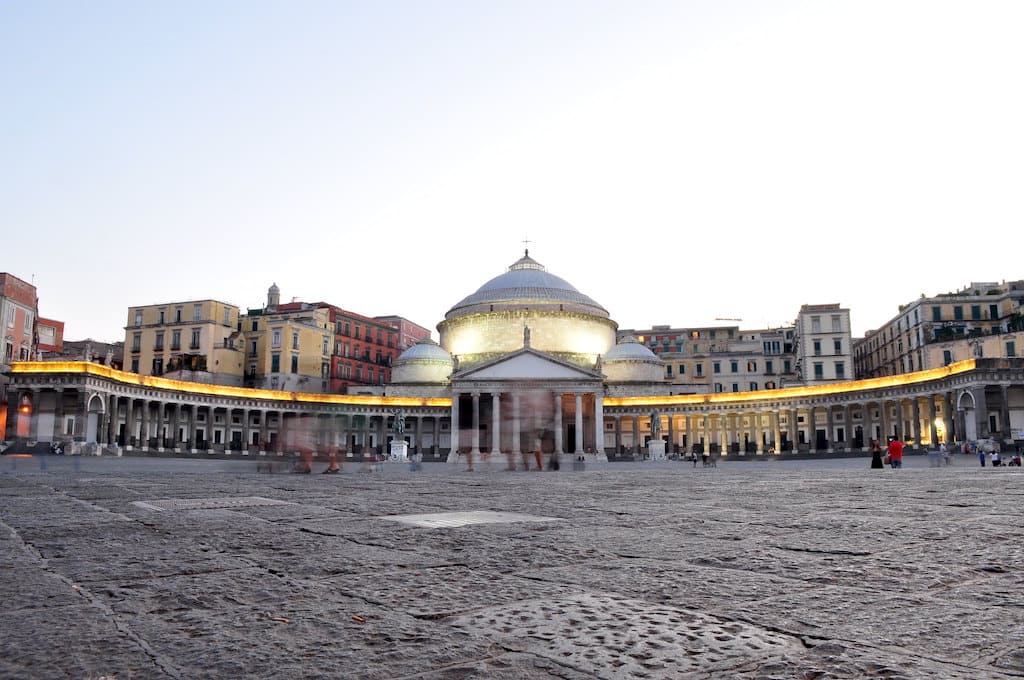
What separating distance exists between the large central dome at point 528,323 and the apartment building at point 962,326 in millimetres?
32582

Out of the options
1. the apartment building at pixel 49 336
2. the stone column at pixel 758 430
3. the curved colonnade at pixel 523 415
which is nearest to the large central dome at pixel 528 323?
the curved colonnade at pixel 523 415

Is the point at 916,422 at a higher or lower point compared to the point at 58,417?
lower

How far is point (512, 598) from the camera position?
11.8 feet

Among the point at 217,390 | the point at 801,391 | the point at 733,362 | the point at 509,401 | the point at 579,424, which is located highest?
the point at 733,362

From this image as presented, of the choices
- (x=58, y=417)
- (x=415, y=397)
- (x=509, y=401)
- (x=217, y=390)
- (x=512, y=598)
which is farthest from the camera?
(x=415, y=397)

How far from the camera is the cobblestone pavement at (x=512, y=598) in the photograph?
2.61 metres

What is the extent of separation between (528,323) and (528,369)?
16.8m

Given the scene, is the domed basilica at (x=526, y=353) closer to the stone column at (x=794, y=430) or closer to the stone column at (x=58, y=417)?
the stone column at (x=794, y=430)

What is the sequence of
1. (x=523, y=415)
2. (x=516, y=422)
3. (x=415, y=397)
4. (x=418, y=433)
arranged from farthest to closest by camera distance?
1. (x=415, y=397)
2. (x=418, y=433)
3. (x=516, y=422)
4. (x=523, y=415)

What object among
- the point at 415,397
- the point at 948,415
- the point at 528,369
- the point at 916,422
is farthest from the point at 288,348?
the point at 948,415

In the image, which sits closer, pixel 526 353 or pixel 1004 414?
pixel 1004 414

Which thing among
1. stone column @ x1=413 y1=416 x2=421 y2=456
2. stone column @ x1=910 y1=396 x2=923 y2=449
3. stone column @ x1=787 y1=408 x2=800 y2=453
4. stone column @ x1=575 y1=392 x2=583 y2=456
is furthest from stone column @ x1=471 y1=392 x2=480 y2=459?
stone column @ x1=910 y1=396 x2=923 y2=449

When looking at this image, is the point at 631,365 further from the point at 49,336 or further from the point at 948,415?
the point at 49,336

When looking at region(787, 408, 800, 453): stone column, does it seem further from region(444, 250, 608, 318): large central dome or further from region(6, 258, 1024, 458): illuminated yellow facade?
region(444, 250, 608, 318): large central dome
